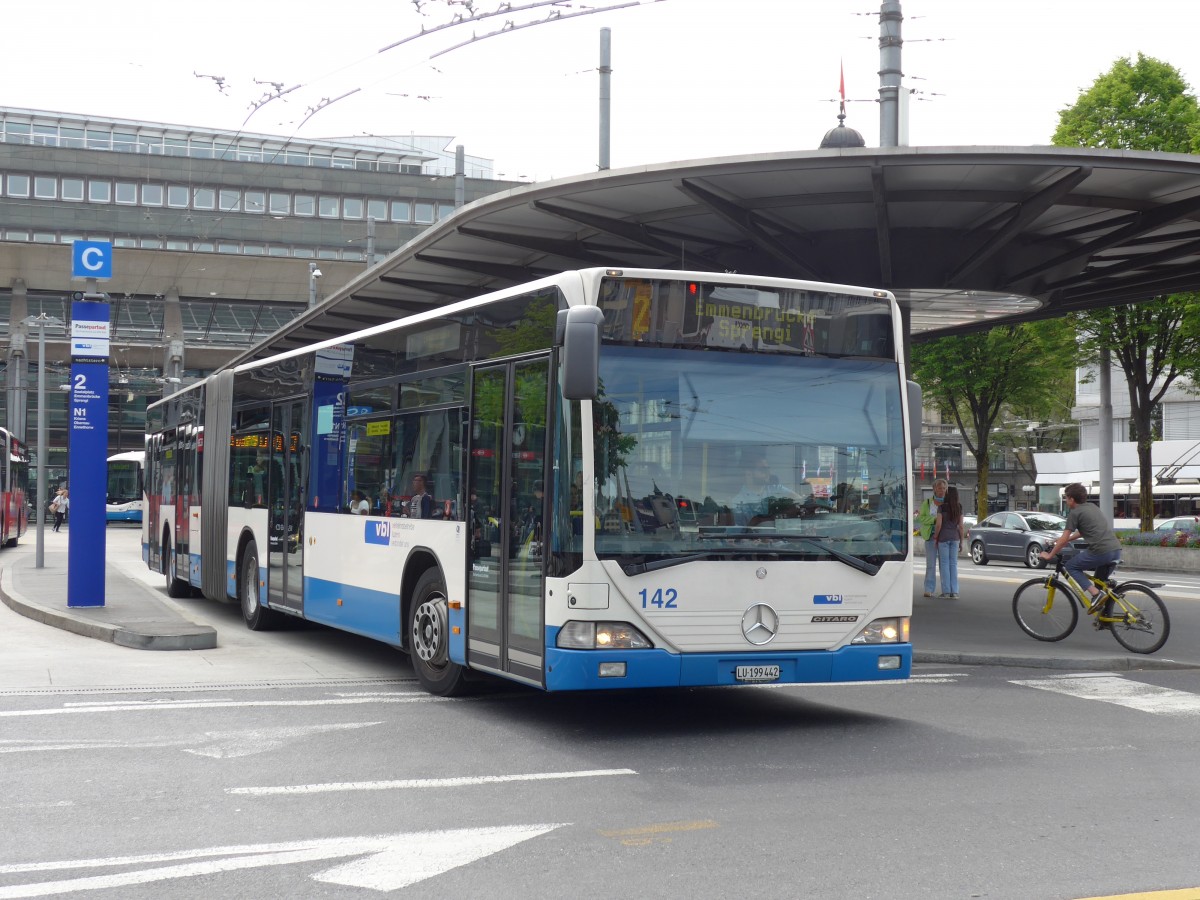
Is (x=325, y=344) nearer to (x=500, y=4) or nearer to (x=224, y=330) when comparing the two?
(x=500, y=4)

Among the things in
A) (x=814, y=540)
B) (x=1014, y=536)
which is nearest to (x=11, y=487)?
(x=1014, y=536)

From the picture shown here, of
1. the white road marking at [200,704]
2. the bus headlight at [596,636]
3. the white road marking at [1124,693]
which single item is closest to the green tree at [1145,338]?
the white road marking at [1124,693]

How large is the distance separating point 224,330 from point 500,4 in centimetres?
5039

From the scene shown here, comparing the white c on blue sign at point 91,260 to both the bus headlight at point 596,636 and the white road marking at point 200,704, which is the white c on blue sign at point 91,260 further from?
the bus headlight at point 596,636

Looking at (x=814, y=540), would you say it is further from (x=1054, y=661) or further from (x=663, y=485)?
(x=1054, y=661)

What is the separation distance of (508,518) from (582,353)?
1566mm

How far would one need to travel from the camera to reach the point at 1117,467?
2463 inches

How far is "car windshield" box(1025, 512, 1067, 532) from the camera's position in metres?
37.5

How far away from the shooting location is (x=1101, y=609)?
14.2m

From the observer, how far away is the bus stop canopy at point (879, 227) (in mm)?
14172

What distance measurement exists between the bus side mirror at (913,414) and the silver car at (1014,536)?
27669 mm

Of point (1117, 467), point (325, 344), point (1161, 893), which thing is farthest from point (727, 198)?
point (1117, 467)

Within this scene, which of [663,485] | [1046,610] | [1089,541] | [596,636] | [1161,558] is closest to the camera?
[596,636]

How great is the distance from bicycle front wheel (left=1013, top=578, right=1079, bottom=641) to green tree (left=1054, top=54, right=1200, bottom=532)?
2141cm
